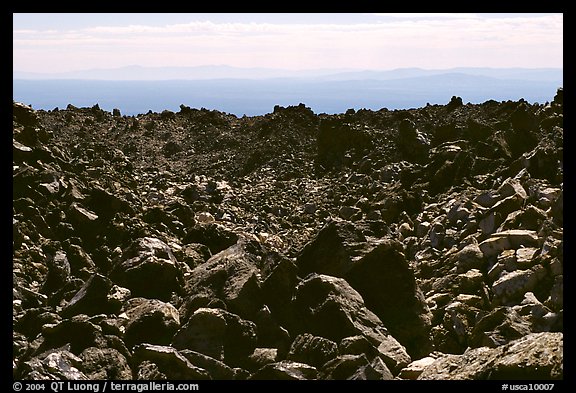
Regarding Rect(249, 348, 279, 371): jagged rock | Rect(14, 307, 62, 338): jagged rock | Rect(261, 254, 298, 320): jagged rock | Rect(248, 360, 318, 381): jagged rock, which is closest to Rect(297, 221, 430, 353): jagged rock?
Rect(261, 254, 298, 320): jagged rock

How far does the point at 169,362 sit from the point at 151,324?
1.60 metres

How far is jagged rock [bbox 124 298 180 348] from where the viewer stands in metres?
12.4

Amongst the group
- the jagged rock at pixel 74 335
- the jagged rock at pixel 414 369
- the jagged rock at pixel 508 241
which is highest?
the jagged rock at pixel 508 241

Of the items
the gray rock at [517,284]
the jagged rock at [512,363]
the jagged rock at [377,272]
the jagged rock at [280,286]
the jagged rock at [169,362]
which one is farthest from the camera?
the gray rock at [517,284]

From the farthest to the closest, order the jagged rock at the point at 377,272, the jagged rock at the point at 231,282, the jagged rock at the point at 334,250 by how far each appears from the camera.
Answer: the jagged rock at the point at 334,250, the jagged rock at the point at 377,272, the jagged rock at the point at 231,282

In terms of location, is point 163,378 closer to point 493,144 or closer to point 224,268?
point 224,268

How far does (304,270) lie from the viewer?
51.7ft

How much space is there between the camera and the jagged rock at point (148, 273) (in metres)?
14.3

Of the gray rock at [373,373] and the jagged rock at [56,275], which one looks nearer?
the gray rock at [373,373]

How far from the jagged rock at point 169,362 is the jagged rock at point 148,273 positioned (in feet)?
8.59

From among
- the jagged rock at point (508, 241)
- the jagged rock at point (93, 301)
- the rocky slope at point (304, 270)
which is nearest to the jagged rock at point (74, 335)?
the rocky slope at point (304, 270)

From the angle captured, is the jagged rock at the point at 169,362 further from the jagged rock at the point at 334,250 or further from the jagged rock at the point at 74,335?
the jagged rock at the point at 334,250

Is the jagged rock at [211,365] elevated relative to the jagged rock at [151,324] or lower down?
lower down

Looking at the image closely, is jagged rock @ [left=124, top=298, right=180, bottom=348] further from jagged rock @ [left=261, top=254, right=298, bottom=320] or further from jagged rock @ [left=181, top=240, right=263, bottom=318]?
jagged rock @ [left=261, top=254, right=298, bottom=320]
